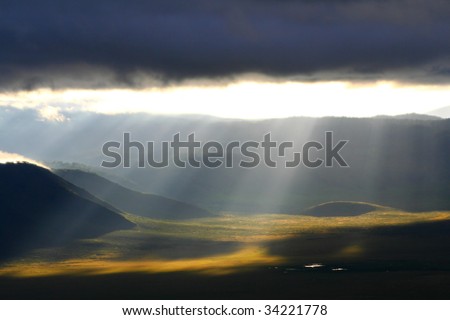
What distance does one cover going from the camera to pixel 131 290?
156 m

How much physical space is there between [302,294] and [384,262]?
174ft

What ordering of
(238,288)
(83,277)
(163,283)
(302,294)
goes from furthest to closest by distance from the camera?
(83,277) < (163,283) < (238,288) < (302,294)

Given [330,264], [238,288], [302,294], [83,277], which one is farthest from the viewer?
[330,264]

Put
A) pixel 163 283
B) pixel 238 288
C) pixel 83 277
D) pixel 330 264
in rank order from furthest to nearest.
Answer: pixel 330 264 → pixel 83 277 → pixel 163 283 → pixel 238 288

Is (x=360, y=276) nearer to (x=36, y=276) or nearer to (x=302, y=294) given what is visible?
(x=302, y=294)

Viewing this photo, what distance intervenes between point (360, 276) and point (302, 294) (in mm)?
27268

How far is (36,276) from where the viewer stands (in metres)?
187

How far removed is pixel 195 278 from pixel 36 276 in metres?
35.3

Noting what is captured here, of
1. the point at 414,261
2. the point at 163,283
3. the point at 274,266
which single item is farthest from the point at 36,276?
the point at 414,261

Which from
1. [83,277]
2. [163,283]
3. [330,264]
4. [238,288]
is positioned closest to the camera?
[238,288]

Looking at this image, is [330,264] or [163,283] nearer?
[163,283]

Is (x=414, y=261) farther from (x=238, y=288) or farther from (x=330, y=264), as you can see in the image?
(x=238, y=288)

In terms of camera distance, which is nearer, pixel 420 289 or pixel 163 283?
pixel 420 289

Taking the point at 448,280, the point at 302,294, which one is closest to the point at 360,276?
the point at 448,280
